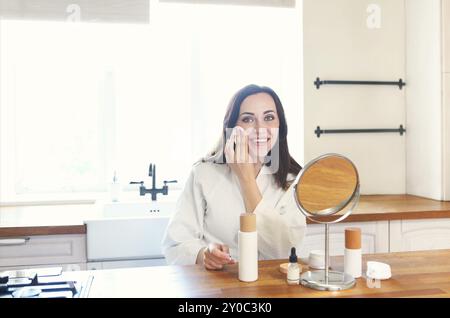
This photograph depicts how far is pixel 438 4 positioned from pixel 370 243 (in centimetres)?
142

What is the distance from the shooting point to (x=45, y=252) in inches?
67.0

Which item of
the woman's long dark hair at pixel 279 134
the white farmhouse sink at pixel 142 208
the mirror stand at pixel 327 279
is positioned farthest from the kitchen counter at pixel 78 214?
the mirror stand at pixel 327 279

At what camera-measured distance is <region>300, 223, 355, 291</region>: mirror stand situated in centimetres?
90

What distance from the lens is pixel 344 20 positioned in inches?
96.7

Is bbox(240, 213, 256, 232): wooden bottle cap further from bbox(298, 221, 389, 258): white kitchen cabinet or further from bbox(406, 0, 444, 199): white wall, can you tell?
bbox(406, 0, 444, 199): white wall

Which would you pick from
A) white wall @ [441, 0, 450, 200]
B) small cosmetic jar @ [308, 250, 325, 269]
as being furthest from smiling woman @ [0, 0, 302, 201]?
small cosmetic jar @ [308, 250, 325, 269]

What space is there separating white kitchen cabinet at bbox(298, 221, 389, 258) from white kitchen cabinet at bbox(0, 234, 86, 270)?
1.06m

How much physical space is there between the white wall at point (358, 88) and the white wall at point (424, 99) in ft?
0.17

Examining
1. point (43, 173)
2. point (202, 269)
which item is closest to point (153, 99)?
point (43, 173)

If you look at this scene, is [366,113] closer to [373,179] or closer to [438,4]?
[373,179]

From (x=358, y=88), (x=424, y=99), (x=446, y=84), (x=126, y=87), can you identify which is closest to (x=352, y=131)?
(x=358, y=88)

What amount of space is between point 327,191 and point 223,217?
525mm

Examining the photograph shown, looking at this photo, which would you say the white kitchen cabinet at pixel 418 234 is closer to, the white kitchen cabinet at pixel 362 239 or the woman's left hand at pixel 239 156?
the white kitchen cabinet at pixel 362 239

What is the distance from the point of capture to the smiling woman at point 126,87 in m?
2.42
